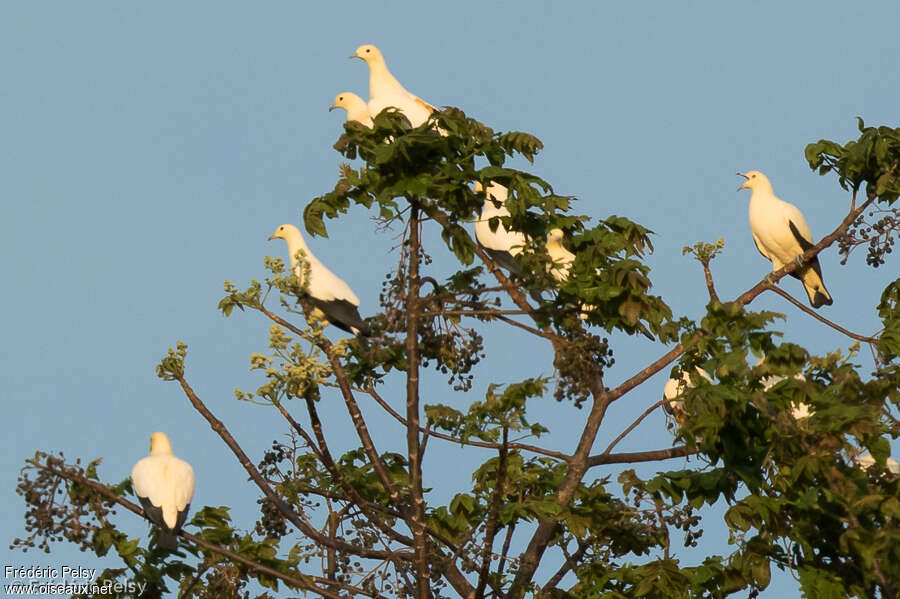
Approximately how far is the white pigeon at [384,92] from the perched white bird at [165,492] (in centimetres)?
360

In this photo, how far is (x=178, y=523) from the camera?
9.56 meters

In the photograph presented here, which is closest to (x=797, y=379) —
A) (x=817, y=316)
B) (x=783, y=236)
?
(x=817, y=316)

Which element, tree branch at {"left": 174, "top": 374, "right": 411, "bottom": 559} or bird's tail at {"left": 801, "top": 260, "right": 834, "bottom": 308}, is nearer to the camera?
tree branch at {"left": 174, "top": 374, "right": 411, "bottom": 559}

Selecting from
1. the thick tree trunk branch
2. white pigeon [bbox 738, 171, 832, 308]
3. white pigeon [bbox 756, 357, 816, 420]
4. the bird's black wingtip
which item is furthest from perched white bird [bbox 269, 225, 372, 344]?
the bird's black wingtip

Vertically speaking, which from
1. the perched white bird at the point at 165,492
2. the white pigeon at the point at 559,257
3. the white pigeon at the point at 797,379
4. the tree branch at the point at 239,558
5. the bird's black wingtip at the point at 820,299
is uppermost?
the bird's black wingtip at the point at 820,299

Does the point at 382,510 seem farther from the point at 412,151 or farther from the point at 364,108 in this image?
the point at 364,108

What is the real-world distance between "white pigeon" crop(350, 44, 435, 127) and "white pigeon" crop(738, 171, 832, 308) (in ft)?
16.0

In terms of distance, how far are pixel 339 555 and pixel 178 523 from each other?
4.65 feet

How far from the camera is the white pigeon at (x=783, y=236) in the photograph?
14914mm

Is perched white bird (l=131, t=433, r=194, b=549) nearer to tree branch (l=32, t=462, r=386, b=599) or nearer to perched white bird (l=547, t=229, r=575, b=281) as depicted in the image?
tree branch (l=32, t=462, r=386, b=599)

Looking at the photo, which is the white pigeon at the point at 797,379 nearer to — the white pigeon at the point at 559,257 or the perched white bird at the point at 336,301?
the white pigeon at the point at 559,257

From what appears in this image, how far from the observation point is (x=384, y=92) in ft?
41.6

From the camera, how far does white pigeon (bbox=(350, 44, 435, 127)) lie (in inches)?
467

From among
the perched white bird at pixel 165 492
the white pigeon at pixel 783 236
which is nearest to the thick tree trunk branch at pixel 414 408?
the perched white bird at pixel 165 492
